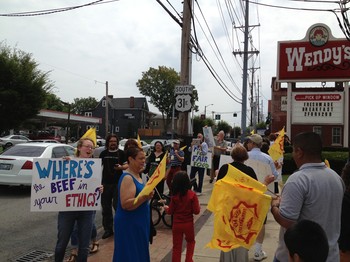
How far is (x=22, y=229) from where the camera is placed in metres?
6.96

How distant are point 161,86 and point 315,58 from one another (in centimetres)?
5641

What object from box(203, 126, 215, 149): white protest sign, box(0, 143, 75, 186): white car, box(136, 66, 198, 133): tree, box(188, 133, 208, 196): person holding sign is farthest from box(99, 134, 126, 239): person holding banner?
box(136, 66, 198, 133): tree

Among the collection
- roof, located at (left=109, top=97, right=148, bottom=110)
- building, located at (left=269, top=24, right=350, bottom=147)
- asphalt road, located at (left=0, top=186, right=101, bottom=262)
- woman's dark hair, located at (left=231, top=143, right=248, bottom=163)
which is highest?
roof, located at (left=109, top=97, right=148, bottom=110)

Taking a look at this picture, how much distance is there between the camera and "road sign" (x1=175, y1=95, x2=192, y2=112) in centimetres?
1062

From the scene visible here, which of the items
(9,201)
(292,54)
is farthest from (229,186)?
(292,54)

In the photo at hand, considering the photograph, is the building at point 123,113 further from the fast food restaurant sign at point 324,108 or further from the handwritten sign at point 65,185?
the handwritten sign at point 65,185

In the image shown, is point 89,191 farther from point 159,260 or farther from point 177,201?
point 159,260

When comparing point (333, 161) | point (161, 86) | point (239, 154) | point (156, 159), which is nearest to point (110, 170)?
point (156, 159)

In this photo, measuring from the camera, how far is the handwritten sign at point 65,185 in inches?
183

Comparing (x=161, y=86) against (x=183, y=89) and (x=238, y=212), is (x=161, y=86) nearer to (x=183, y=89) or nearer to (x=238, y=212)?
(x=183, y=89)

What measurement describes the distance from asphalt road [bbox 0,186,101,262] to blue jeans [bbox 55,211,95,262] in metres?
1.39

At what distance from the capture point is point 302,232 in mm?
2029

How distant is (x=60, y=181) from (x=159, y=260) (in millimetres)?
1861

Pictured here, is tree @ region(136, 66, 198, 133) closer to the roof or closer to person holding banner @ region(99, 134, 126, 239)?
the roof
